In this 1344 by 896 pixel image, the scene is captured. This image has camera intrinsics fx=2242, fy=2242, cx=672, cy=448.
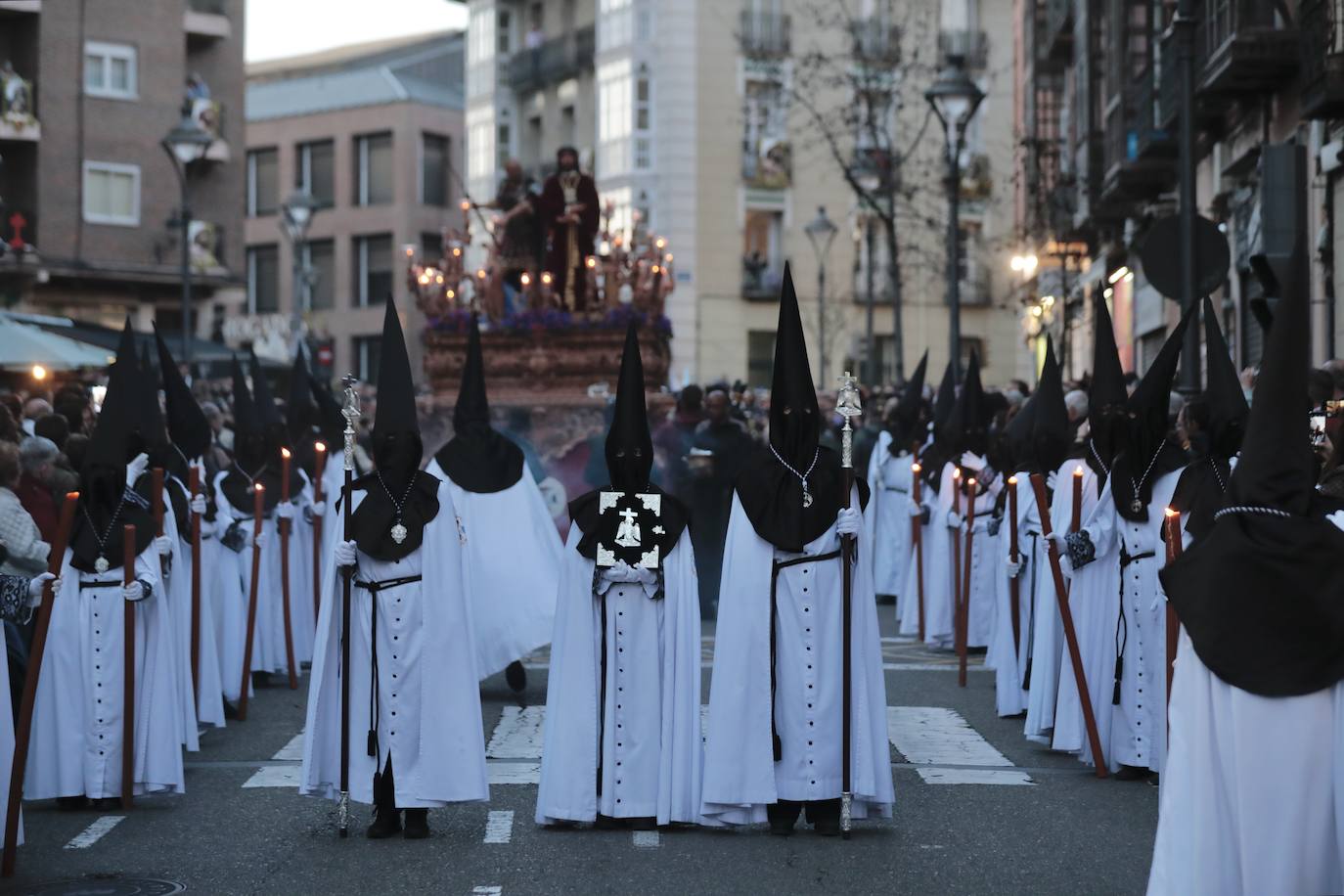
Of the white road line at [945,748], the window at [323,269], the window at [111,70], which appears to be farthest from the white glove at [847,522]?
the window at [323,269]

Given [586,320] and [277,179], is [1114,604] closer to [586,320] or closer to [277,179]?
[586,320]

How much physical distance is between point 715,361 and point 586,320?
100 ft

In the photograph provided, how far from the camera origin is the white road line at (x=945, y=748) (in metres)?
11.2

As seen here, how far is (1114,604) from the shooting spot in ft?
38.2

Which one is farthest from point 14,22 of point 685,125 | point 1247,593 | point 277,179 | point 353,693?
point 1247,593

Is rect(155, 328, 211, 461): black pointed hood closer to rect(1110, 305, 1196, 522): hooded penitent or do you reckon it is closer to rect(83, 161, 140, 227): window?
rect(1110, 305, 1196, 522): hooded penitent

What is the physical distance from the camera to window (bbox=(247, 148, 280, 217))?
72.4m

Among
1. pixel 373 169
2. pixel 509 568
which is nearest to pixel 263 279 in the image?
pixel 373 169

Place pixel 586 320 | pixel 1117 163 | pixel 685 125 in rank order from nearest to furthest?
pixel 586 320 → pixel 1117 163 → pixel 685 125

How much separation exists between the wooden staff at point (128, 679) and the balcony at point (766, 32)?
45090mm

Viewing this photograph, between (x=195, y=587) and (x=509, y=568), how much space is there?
3040 mm

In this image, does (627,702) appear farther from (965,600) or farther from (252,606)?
(965,600)

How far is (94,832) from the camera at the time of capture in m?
9.84

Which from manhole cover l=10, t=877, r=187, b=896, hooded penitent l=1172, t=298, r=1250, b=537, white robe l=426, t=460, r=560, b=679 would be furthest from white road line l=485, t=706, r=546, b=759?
hooded penitent l=1172, t=298, r=1250, b=537
